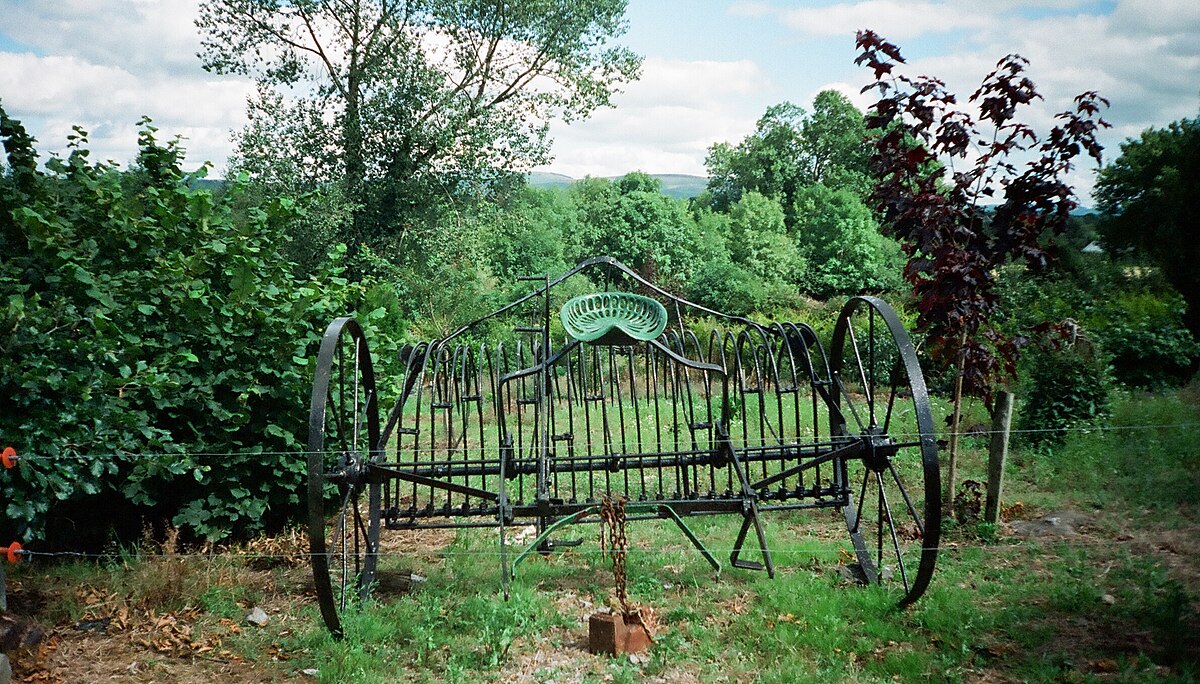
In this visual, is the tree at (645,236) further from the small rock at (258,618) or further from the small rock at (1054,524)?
the small rock at (258,618)

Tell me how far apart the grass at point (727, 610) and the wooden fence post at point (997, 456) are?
0.17m

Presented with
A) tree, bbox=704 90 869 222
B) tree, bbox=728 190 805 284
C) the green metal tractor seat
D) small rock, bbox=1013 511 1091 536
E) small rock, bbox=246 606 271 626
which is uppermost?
tree, bbox=704 90 869 222

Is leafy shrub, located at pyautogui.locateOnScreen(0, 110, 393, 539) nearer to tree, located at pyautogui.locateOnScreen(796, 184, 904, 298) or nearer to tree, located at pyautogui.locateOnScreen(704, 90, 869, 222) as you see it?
tree, located at pyautogui.locateOnScreen(796, 184, 904, 298)

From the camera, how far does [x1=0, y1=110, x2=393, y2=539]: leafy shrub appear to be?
4371mm

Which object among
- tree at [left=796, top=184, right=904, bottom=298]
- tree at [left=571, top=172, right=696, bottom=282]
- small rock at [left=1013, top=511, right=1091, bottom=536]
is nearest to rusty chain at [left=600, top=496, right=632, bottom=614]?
small rock at [left=1013, top=511, right=1091, bottom=536]

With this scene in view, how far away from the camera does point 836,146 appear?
80.7ft

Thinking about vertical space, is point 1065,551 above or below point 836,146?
below

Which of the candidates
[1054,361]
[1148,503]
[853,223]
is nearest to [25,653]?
[1148,503]

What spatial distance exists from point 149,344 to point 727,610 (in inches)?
136

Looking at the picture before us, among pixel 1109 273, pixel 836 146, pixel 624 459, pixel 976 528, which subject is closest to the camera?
pixel 624 459

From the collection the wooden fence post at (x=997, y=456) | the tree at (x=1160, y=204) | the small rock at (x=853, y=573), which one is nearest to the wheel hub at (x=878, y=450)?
the small rock at (x=853, y=573)

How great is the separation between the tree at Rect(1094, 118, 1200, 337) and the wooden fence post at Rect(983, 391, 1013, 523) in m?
2.04

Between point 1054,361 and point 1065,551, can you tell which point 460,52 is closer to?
point 1054,361

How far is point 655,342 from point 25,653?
3.24 meters
